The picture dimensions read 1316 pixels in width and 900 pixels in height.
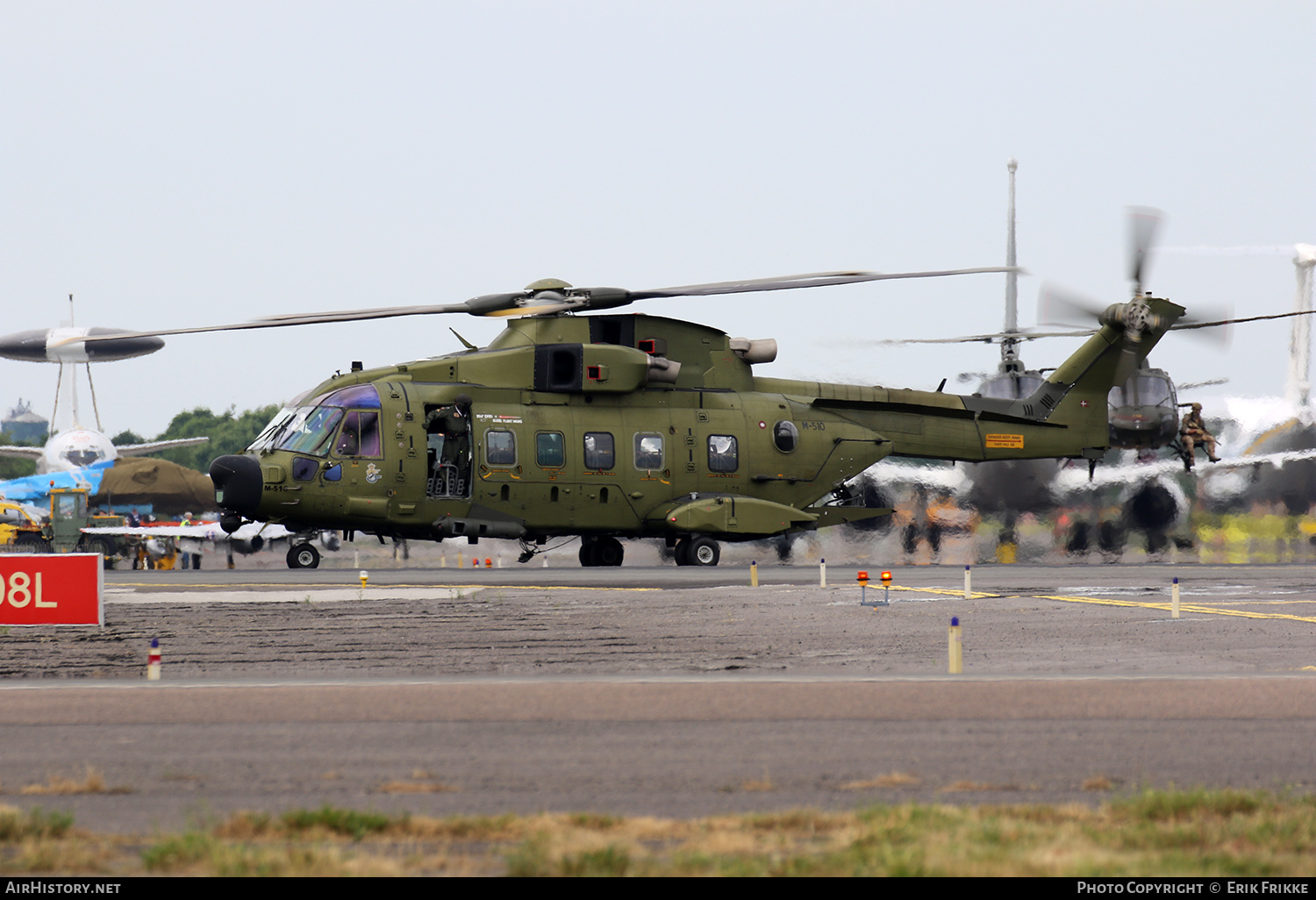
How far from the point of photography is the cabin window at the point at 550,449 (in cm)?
3052

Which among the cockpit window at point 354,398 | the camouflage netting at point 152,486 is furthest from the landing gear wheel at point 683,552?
the camouflage netting at point 152,486

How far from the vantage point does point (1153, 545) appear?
40906 mm

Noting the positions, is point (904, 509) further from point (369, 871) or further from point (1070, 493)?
point (369, 871)

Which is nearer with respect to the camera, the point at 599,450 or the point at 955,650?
the point at 955,650

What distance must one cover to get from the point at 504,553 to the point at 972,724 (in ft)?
138

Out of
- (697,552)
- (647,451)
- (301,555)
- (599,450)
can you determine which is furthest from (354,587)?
(697,552)

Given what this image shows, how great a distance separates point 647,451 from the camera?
3159 centimetres

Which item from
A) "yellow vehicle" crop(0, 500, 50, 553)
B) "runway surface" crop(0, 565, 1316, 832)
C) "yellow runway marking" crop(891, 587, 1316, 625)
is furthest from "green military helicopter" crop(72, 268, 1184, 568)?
"yellow vehicle" crop(0, 500, 50, 553)

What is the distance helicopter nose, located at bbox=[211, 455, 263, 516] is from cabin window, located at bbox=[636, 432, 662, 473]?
8.31 m

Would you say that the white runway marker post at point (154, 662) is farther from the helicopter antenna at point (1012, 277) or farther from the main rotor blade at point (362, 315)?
the helicopter antenna at point (1012, 277)

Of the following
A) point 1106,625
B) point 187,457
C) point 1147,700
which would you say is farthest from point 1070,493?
point 187,457

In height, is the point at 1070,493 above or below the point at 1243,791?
above

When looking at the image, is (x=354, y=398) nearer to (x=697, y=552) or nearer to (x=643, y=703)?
(x=697, y=552)

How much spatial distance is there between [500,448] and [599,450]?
2352 millimetres
